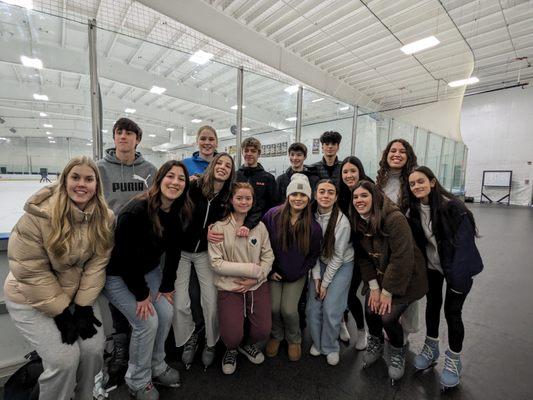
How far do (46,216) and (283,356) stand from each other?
63.3 inches

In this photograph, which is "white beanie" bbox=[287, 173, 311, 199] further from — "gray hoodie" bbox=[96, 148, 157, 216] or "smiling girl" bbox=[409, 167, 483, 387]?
"gray hoodie" bbox=[96, 148, 157, 216]

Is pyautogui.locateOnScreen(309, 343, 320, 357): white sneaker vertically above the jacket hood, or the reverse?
the jacket hood

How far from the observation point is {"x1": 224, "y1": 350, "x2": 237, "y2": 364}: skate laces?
62.9 inches

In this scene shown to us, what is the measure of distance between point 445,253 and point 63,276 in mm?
2021

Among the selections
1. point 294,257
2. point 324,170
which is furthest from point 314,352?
point 324,170

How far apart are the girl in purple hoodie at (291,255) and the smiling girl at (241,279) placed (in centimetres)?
8

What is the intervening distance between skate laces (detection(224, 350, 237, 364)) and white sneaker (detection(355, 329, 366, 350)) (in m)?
0.88

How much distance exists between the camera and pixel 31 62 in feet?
7.15

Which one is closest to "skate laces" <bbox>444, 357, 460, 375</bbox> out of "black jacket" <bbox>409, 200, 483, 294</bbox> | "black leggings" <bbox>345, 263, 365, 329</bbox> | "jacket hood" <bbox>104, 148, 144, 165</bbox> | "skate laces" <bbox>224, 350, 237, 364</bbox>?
"black jacket" <bbox>409, 200, 483, 294</bbox>

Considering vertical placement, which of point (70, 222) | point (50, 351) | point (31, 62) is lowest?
point (50, 351)

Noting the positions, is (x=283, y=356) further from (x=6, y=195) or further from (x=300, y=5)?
(x=300, y=5)

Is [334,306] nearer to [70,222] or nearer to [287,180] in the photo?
[287,180]

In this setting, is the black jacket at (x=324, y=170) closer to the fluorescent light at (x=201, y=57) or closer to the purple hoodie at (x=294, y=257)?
the purple hoodie at (x=294, y=257)

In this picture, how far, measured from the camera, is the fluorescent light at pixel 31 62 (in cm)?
211
